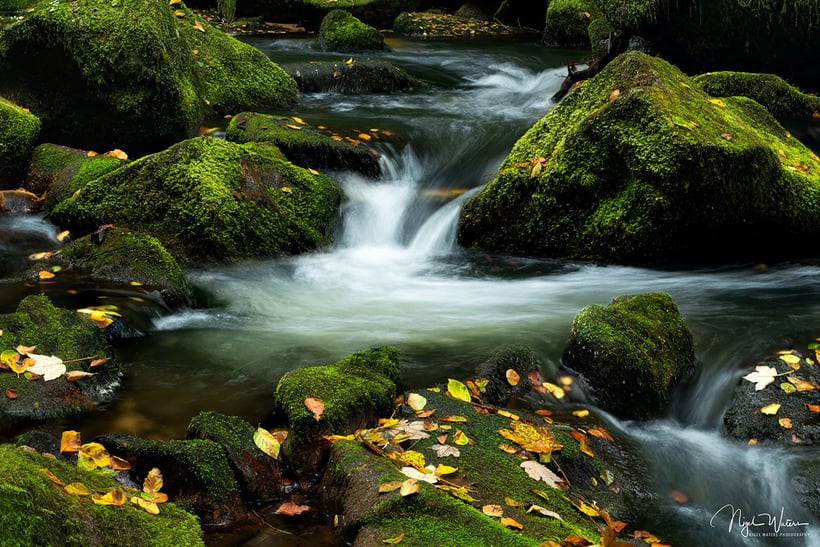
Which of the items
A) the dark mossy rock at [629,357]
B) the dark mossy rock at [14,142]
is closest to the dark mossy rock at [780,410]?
the dark mossy rock at [629,357]

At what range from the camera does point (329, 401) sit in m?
3.74

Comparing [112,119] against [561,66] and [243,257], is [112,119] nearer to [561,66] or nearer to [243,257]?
[243,257]

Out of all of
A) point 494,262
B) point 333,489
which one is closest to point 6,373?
point 333,489

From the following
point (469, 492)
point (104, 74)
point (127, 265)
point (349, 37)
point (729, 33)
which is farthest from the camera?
point (349, 37)

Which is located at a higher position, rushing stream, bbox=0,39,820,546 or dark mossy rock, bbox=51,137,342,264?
dark mossy rock, bbox=51,137,342,264

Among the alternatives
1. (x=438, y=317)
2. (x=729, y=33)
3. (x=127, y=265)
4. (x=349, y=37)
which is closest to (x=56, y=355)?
(x=127, y=265)

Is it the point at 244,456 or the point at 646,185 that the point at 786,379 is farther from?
the point at 244,456

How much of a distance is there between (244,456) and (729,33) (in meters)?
9.49

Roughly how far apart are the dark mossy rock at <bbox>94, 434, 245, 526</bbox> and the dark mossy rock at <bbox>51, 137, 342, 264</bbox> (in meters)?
3.43

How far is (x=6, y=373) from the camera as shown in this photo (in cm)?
399

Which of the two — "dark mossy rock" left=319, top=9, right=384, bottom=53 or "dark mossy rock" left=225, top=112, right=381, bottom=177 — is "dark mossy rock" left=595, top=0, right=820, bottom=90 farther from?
"dark mossy rock" left=319, top=9, right=384, bottom=53

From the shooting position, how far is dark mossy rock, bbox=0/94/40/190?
784 centimetres

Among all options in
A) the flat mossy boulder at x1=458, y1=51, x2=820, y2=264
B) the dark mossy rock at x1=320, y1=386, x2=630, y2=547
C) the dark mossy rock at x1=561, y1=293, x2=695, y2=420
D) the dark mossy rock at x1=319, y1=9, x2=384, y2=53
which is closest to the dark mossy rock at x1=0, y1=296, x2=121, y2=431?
the dark mossy rock at x1=320, y1=386, x2=630, y2=547

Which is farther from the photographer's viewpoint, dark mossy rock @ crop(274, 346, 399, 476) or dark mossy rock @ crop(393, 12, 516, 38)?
dark mossy rock @ crop(393, 12, 516, 38)
